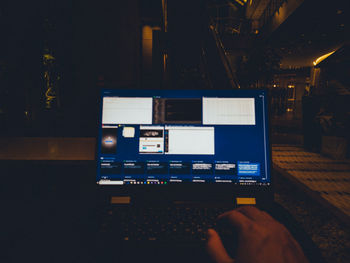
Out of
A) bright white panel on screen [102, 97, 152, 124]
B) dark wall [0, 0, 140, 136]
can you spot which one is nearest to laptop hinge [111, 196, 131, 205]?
bright white panel on screen [102, 97, 152, 124]

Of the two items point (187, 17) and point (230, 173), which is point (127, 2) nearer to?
point (230, 173)

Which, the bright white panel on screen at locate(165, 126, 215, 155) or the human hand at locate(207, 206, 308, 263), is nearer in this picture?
the human hand at locate(207, 206, 308, 263)

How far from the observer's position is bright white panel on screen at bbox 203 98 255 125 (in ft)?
2.60

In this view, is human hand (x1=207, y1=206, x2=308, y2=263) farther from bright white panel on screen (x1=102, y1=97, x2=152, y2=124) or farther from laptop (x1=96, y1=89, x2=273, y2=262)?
bright white panel on screen (x1=102, y1=97, x2=152, y2=124)

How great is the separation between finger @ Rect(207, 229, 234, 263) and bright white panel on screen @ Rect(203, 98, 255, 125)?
0.44 m

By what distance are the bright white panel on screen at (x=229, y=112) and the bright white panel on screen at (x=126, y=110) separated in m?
0.24

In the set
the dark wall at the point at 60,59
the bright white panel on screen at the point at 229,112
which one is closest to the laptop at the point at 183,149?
the bright white panel on screen at the point at 229,112

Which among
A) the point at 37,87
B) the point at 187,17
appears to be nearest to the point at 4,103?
the point at 37,87

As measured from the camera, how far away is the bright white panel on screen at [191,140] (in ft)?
2.59

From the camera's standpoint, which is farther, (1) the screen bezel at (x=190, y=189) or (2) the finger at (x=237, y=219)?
(1) the screen bezel at (x=190, y=189)

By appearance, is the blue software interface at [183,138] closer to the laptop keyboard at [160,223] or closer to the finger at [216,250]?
the laptop keyboard at [160,223]

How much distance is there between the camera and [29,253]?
0.58 meters

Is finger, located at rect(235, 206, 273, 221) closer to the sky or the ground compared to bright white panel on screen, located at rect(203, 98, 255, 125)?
closer to the ground

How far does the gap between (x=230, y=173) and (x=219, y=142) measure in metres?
0.13
